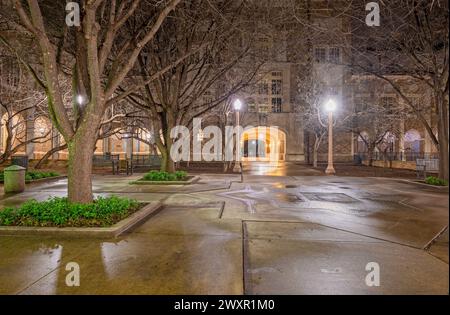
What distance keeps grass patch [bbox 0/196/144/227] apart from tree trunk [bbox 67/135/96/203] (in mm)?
401

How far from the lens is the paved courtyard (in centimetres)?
399

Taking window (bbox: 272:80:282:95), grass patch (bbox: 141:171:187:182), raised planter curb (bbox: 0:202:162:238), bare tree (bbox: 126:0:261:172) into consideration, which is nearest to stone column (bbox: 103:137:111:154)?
window (bbox: 272:80:282:95)

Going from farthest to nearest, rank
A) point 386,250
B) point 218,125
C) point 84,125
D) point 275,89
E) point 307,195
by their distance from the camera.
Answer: point 275,89 → point 218,125 → point 307,195 → point 84,125 → point 386,250

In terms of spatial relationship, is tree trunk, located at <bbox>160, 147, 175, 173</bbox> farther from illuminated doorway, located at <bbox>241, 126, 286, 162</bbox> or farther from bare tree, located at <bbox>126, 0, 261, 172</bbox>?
illuminated doorway, located at <bbox>241, 126, 286, 162</bbox>

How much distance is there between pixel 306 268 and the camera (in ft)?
15.0

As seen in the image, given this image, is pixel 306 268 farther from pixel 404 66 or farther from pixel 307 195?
pixel 404 66

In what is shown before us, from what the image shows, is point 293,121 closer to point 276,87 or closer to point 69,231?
point 276,87

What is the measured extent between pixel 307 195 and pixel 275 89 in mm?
32747

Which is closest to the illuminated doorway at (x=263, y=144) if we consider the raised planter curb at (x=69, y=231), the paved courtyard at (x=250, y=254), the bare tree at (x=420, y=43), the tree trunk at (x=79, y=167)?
the bare tree at (x=420, y=43)

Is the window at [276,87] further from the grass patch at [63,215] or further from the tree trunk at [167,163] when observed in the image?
the grass patch at [63,215]

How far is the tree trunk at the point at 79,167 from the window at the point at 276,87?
37108mm

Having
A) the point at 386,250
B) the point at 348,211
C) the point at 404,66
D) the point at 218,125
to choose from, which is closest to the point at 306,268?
the point at 386,250

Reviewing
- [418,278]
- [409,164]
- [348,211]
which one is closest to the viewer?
[418,278]

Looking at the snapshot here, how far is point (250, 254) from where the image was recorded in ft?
17.0
